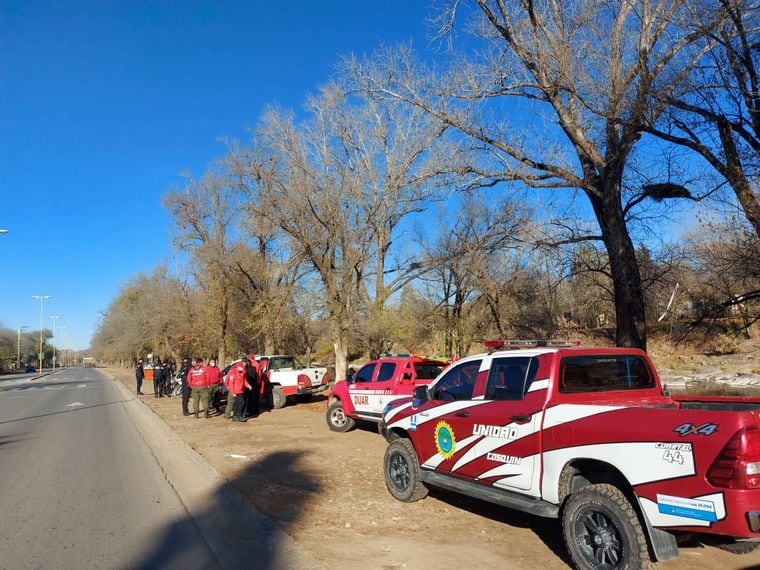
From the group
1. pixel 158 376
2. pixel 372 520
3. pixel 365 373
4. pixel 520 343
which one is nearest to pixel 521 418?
pixel 520 343

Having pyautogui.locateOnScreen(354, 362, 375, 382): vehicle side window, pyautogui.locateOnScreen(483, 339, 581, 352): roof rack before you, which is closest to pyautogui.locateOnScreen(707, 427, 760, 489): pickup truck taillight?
pyautogui.locateOnScreen(483, 339, 581, 352): roof rack

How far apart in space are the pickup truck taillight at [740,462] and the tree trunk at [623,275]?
7.45m

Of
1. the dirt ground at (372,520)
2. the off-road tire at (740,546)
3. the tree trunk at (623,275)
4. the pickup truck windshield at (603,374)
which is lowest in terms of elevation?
the dirt ground at (372,520)

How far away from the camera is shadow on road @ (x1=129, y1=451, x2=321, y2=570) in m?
5.30

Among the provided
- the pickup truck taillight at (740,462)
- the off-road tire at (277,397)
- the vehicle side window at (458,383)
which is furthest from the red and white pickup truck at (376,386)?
the pickup truck taillight at (740,462)

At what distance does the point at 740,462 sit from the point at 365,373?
398 inches

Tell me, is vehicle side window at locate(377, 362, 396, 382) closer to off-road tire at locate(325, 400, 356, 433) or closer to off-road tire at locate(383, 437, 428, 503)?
off-road tire at locate(325, 400, 356, 433)

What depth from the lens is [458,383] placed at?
6945mm

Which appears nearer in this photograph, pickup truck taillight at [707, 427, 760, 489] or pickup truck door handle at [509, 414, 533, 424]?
pickup truck taillight at [707, 427, 760, 489]

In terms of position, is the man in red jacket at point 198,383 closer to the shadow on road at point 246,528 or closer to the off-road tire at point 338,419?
the off-road tire at point 338,419

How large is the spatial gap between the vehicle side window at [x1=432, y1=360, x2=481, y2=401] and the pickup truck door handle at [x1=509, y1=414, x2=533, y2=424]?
A: 95cm

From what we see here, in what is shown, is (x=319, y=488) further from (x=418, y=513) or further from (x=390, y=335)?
(x=390, y=335)

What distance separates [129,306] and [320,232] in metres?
64.5

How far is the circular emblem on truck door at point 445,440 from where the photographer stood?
6.61 metres
